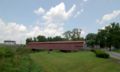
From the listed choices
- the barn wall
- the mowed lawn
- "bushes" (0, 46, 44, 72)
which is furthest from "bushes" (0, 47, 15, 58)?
the barn wall

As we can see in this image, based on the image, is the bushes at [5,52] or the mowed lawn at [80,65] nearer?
the mowed lawn at [80,65]

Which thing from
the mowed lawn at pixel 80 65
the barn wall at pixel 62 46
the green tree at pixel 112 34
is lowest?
the mowed lawn at pixel 80 65

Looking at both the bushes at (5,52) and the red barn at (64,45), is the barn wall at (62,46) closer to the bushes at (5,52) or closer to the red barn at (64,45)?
the red barn at (64,45)

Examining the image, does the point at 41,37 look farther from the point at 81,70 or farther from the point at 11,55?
the point at 81,70

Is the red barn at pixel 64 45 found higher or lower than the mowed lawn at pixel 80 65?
higher

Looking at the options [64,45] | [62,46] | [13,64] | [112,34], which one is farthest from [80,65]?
[112,34]

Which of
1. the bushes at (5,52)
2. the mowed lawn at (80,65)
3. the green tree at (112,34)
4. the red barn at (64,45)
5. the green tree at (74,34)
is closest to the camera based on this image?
the mowed lawn at (80,65)

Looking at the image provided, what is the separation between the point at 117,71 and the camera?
697 cm

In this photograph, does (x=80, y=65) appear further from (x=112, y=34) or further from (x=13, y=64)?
(x=112, y=34)

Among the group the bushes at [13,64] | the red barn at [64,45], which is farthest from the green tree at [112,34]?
the bushes at [13,64]

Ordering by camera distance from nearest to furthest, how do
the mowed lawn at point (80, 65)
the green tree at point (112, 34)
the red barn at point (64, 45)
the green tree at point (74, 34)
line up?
1. the mowed lawn at point (80, 65)
2. the red barn at point (64, 45)
3. the green tree at point (112, 34)
4. the green tree at point (74, 34)

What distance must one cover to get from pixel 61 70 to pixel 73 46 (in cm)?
1333

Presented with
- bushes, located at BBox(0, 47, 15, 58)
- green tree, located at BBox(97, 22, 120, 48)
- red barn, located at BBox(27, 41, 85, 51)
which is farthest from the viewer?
green tree, located at BBox(97, 22, 120, 48)

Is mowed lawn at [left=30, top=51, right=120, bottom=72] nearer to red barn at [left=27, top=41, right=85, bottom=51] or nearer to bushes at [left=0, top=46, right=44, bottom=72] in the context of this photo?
bushes at [left=0, top=46, right=44, bottom=72]
